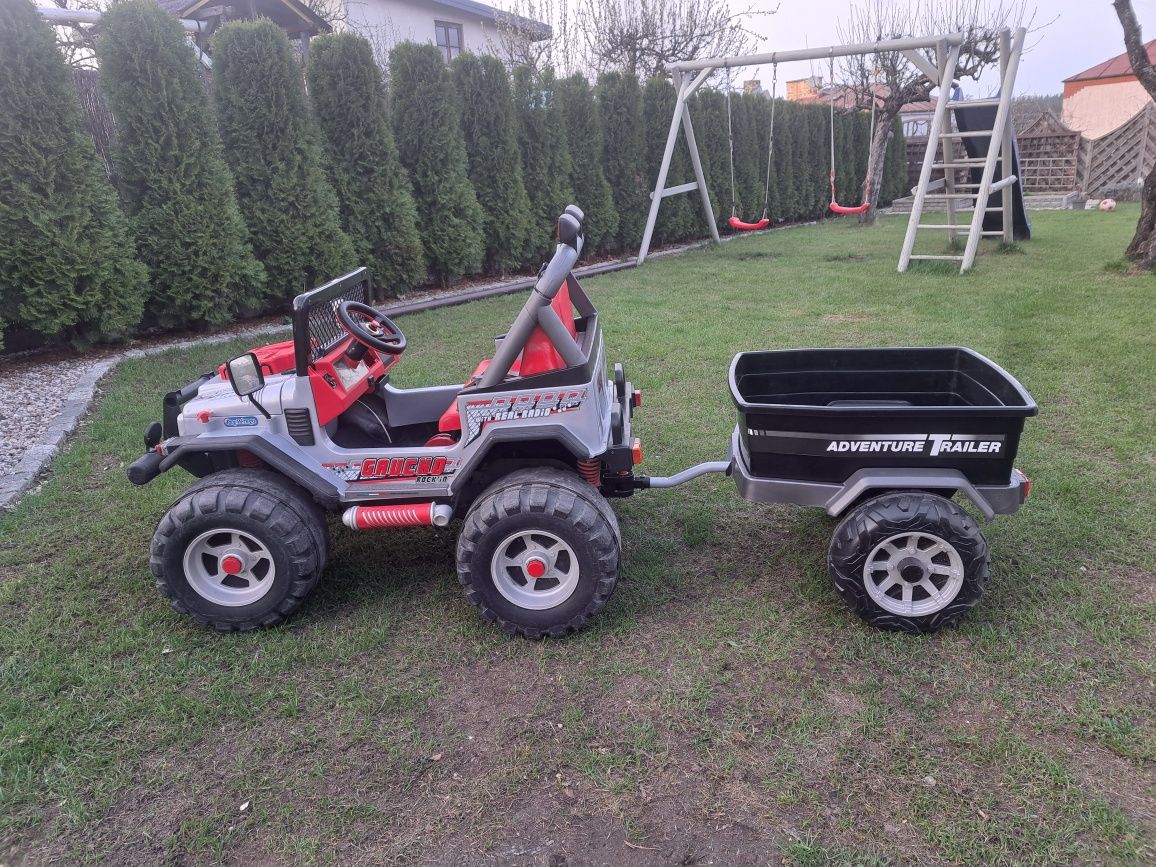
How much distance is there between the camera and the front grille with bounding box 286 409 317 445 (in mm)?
2982

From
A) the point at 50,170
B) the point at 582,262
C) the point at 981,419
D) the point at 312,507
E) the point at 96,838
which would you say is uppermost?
the point at 50,170

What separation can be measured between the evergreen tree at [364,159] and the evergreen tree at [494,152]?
4.82ft

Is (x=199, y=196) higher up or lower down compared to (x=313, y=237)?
higher up

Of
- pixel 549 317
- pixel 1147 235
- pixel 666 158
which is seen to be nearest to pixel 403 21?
pixel 666 158

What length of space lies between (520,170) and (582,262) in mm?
2207

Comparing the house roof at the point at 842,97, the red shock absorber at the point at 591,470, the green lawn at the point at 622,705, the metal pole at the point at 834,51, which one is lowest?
the green lawn at the point at 622,705

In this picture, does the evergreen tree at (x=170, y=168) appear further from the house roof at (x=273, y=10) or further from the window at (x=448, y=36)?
the window at (x=448, y=36)

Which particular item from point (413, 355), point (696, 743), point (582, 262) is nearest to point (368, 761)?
point (696, 743)

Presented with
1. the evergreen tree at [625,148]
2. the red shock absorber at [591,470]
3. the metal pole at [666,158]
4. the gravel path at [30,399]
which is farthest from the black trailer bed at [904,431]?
the evergreen tree at [625,148]

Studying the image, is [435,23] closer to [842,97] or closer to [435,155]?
[842,97]

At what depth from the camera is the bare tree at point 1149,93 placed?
8633mm

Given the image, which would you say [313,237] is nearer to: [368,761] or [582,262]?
[582,262]

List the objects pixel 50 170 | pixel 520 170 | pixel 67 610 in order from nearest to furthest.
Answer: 1. pixel 67 610
2. pixel 50 170
3. pixel 520 170

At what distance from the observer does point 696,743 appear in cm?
242
